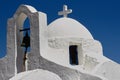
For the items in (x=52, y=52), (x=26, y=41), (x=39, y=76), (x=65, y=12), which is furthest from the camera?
(x=65, y=12)

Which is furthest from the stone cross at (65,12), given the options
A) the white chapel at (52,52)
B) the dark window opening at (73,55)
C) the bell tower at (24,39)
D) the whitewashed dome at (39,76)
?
the whitewashed dome at (39,76)

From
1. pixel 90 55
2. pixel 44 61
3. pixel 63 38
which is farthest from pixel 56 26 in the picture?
pixel 44 61

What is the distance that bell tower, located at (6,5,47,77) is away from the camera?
1252 centimetres

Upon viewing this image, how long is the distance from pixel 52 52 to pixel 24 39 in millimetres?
1490

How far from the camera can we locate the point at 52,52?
42.3ft

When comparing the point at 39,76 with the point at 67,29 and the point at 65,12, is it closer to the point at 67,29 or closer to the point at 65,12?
the point at 67,29

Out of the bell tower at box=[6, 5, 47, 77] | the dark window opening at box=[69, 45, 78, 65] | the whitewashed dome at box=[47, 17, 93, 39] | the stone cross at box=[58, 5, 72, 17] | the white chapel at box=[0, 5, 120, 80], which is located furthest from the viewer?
the stone cross at box=[58, 5, 72, 17]

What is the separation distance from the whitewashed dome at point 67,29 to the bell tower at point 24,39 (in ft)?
4.58

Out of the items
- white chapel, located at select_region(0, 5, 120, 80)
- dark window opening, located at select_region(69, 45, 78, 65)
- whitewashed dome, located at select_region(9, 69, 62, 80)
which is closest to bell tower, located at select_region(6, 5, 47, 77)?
white chapel, located at select_region(0, 5, 120, 80)

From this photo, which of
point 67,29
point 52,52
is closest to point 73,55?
point 67,29

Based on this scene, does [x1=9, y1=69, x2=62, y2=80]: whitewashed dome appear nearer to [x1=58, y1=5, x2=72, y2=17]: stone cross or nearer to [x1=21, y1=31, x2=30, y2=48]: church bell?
[x1=21, y1=31, x2=30, y2=48]: church bell

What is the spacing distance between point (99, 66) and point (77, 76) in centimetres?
189

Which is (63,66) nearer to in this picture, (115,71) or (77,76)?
(77,76)

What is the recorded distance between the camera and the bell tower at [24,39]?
12.5 metres
